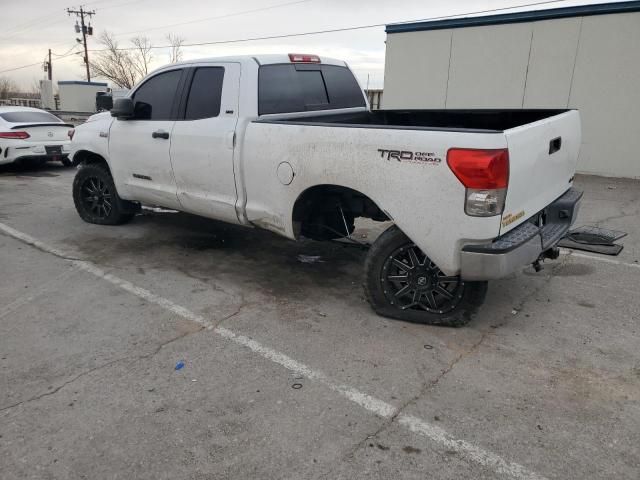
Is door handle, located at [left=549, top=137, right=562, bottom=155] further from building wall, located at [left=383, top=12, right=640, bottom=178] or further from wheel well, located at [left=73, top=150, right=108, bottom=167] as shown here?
building wall, located at [left=383, top=12, right=640, bottom=178]

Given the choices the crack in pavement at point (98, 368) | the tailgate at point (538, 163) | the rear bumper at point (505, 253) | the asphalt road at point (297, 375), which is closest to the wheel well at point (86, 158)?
the asphalt road at point (297, 375)

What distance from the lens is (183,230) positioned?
668 cm

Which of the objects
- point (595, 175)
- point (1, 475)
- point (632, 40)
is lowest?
point (1, 475)

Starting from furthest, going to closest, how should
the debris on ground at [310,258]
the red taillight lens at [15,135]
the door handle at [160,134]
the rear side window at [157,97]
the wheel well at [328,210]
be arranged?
the red taillight lens at [15,135]
the debris on ground at [310,258]
the rear side window at [157,97]
the door handle at [160,134]
the wheel well at [328,210]

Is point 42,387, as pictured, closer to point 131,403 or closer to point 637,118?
point 131,403

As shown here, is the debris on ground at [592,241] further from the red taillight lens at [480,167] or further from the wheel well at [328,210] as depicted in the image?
the red taillight lens at [480,167]

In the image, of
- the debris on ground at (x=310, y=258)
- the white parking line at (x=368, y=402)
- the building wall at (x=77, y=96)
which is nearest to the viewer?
the white parking line at (x=368, y=402)

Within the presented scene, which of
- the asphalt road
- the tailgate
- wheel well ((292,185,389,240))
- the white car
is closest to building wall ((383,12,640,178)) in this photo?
the asphalt road

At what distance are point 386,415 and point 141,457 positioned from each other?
51.9 inches

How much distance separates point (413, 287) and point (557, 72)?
384 inches

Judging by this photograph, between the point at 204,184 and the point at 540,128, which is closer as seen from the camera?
the point at 540,128

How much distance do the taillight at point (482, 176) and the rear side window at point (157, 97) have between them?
134 inches

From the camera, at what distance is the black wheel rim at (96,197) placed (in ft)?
21.6

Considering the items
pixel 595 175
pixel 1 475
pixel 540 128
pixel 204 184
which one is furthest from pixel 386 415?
pixel 595 175
